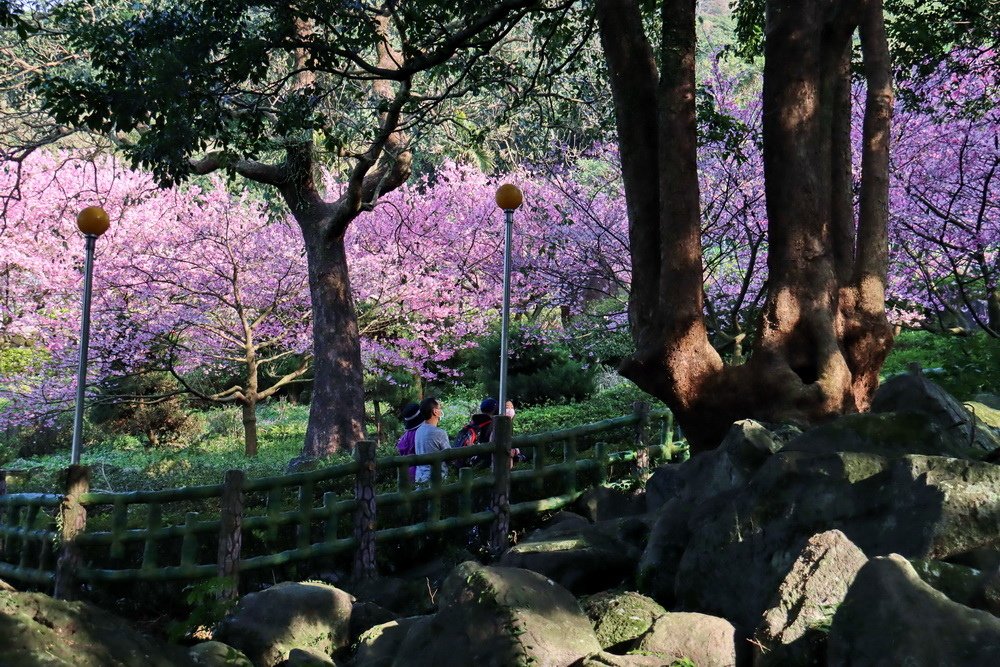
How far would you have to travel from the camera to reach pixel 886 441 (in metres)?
6.74

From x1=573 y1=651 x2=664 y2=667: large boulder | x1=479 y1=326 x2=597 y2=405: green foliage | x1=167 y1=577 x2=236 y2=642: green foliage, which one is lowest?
x1=167 y1=577 x2=236 y2=642: green foliage

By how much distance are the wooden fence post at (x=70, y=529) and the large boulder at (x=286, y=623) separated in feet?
7.64

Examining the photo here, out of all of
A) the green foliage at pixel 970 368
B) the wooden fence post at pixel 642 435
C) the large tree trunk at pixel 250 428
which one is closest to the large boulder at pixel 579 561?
the wooden fence post at pixel 642 435

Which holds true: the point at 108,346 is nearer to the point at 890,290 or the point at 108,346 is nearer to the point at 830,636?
the point at 890,290

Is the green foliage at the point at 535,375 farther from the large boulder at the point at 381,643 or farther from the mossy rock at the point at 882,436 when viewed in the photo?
the large boulder at the point at 381,643

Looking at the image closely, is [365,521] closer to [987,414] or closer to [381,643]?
[381,643]

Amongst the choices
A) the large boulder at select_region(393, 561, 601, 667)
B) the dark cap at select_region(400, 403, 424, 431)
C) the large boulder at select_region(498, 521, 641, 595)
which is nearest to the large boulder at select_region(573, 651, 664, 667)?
the large boulder at select_region(393, 561, 601, 667)

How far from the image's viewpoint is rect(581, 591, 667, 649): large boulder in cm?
557

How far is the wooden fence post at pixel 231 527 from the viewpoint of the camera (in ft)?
26.8

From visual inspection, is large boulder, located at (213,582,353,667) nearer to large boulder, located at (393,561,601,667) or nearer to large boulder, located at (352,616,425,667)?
large boulder, located at (352,616,425,667)

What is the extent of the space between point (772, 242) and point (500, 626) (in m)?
4.69

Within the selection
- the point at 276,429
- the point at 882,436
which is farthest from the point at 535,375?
the point at 882,436

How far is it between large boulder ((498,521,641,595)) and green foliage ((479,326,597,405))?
14.2m

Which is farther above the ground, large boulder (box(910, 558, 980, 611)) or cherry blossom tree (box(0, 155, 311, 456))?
cherry blossom tree (box(0, 155, 311, 456))
